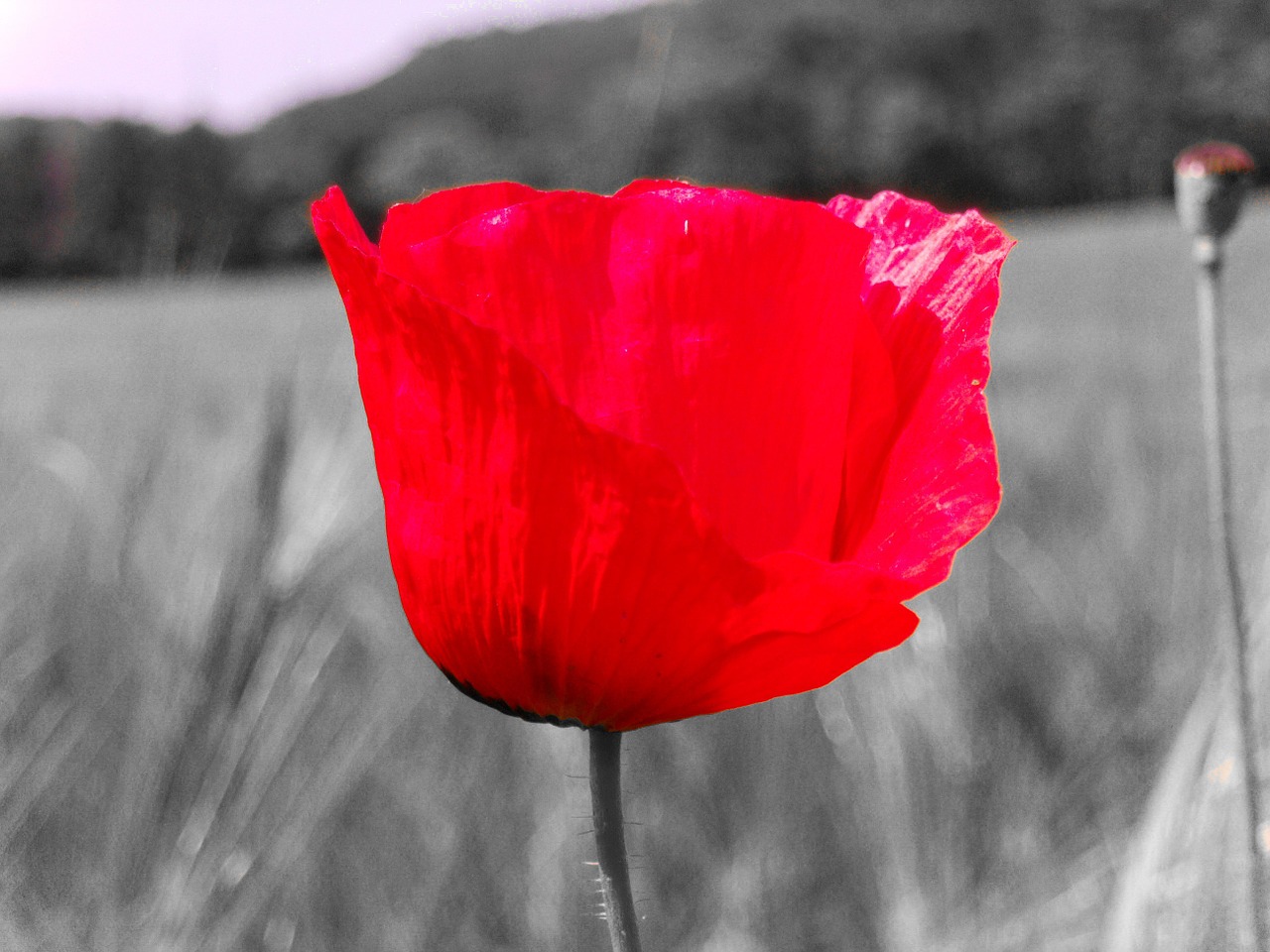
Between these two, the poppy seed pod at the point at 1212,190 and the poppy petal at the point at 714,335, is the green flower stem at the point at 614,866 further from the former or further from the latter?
the poppy seed pod at the point at 1212,190

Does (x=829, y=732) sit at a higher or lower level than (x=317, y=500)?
lower

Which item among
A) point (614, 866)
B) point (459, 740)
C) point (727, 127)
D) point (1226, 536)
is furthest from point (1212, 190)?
point (727, 127)

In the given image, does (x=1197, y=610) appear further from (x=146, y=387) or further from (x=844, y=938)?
(x=146, y=387)

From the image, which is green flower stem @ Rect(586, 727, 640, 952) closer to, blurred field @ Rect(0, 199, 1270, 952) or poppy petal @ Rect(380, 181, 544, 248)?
poppy petal @ Rect(380, 181, 544, 248)

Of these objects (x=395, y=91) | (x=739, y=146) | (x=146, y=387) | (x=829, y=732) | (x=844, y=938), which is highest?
(x=395, y=91)

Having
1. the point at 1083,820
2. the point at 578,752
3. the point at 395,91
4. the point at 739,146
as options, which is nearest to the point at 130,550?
the point at 578,752

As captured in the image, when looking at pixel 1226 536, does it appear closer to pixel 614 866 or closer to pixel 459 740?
pixel 614 866

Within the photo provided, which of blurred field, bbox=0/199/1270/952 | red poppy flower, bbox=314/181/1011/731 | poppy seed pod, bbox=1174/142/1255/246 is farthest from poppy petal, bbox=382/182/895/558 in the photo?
blurred field, bbox=0/199/1270/952

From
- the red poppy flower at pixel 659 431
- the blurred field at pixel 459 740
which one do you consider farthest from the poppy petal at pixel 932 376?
the blurred field at pixel 459 740
